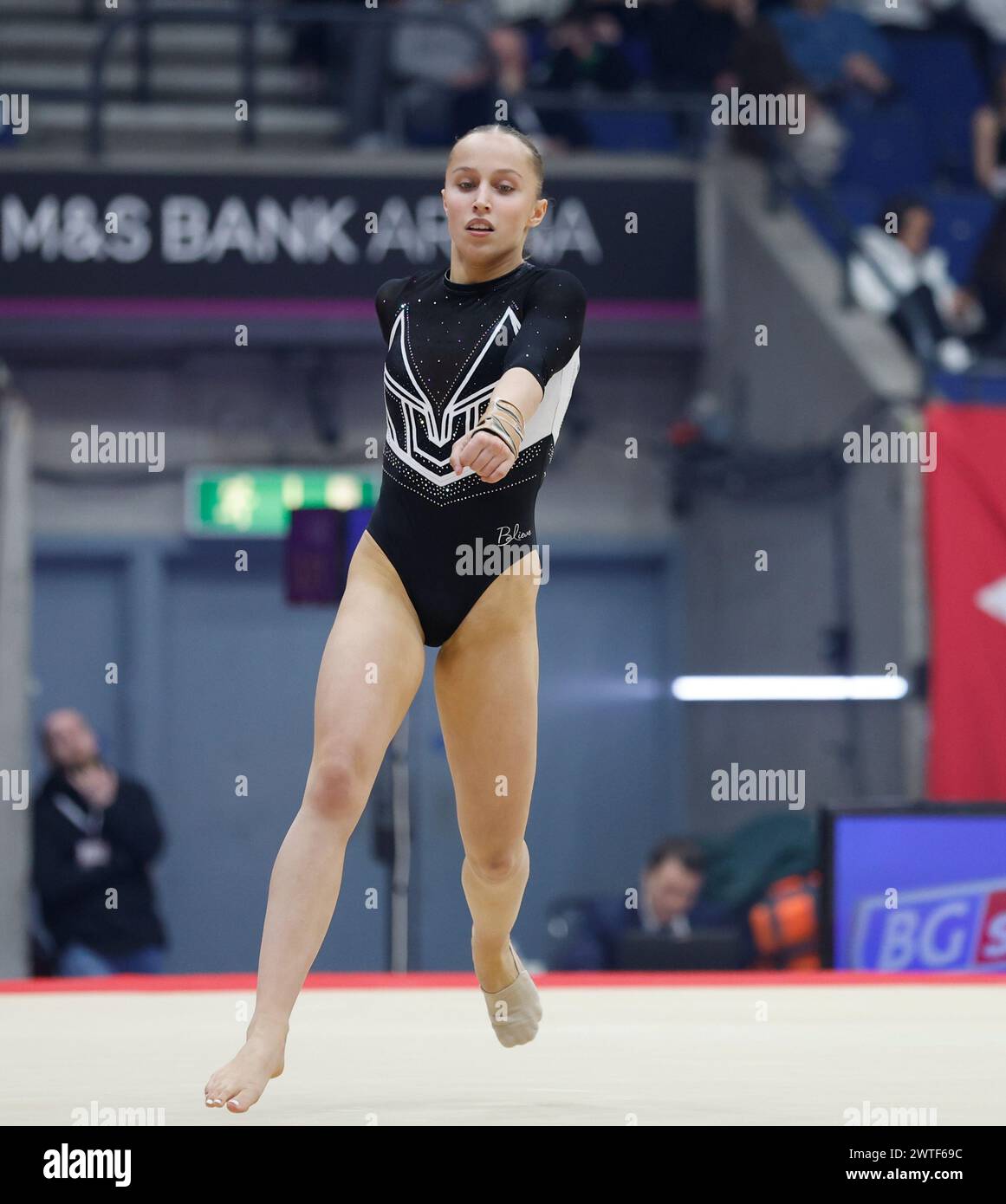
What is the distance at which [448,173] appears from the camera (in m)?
3.19

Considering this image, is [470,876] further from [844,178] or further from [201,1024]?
[844,178]

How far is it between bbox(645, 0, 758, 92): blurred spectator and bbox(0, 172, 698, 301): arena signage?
4.63 feet

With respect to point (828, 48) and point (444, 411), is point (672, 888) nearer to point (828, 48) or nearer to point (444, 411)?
point (444, 411)

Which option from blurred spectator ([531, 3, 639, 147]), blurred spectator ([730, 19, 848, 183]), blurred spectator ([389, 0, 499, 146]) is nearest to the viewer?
blurred spectator ([389, 0, 499, 146])

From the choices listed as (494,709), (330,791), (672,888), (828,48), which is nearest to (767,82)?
(828,48)

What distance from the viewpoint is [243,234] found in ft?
27.7

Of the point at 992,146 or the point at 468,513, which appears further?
the point at 992,146

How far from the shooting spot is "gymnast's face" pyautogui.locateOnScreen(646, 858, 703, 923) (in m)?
6.64

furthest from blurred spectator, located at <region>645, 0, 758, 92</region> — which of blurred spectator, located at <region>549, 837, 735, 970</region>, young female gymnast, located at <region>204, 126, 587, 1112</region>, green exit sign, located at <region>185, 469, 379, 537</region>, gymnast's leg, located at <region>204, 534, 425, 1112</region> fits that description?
gymnast's leg, located at <region>204, 534, 425, 1112</region>

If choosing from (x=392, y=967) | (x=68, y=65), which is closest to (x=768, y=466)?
(x=392, y=967)

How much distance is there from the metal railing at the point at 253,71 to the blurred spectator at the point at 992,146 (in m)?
1.47

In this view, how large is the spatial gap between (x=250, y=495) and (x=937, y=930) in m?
4.79

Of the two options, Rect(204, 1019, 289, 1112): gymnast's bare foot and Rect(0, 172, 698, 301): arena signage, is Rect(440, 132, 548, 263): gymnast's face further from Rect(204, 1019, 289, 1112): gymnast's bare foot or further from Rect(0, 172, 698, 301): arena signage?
Rect(0, 172, 698, 301): arena signage
